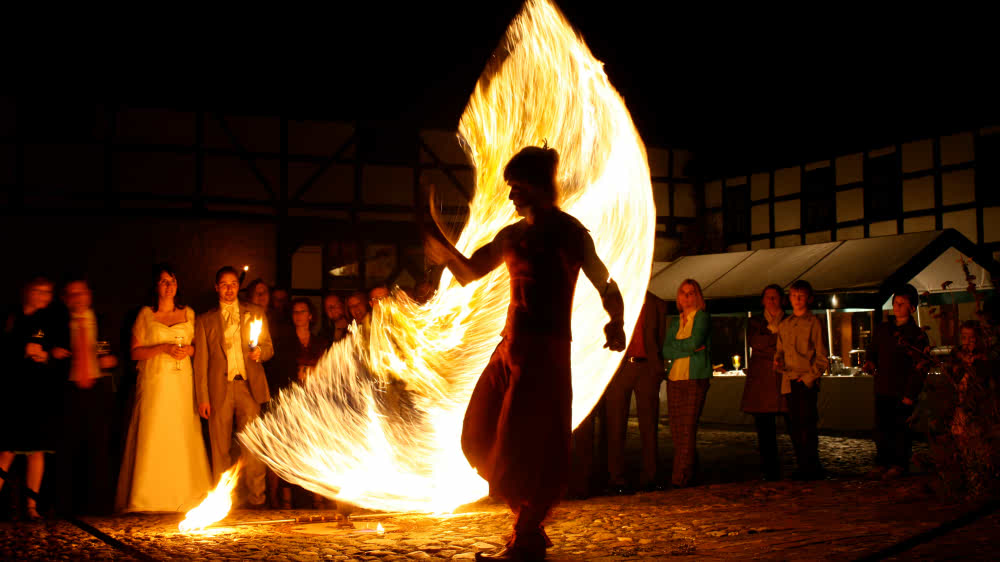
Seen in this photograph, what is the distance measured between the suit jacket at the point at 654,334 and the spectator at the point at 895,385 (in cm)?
210

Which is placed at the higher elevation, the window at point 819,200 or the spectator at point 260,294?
the window at point 819,200

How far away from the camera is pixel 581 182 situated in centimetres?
807

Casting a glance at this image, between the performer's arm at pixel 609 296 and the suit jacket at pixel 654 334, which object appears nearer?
the performer's arm at pixel 609 296

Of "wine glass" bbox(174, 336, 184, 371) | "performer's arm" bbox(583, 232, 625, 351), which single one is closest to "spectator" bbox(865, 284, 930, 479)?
"performer's arm" bbox(583, 232, 625, 351)

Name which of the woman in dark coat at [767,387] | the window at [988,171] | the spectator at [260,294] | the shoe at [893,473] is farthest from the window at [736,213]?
the spectator at [260,294]

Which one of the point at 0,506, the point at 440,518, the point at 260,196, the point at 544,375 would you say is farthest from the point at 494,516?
the point at 260,196

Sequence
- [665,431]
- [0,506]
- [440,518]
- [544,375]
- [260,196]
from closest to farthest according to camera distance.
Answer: [544,375]
[440,518]
[0,506]
[665,431]
[260,196]

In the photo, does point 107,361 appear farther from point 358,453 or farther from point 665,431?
point 665,431

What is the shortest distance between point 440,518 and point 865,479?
3.98 m

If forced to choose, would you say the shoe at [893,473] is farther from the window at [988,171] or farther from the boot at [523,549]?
the window at [988,171]

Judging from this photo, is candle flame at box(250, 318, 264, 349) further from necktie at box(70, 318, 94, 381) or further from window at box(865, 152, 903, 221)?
window at box(865, 152, 903, 221)

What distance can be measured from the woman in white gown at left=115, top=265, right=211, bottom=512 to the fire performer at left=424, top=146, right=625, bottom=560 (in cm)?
375

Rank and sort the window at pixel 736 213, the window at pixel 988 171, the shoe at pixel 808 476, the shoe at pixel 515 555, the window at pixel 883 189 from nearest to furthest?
the shoe at pixel 515 555
the shoe at pixel 808 476
the window at pixel 988 171
the window at pixel 883 189
the window at pixel 736 213

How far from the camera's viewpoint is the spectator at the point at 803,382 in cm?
892
